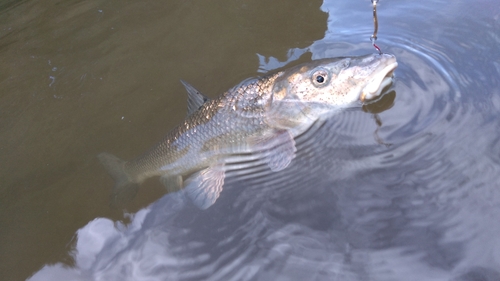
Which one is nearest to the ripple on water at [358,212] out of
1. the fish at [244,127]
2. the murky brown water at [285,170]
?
the murky brown water at [285,170]

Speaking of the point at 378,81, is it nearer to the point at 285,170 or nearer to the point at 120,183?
the point at 285,170

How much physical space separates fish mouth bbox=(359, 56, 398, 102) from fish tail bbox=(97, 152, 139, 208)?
2106mm

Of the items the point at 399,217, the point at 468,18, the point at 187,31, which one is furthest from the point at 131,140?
the point at 468,18

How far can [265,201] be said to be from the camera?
2.83 metres

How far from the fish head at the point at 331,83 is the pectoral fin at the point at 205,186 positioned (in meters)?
0.74

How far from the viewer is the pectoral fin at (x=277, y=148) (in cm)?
296

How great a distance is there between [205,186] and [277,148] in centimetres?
68

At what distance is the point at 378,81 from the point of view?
272 cm

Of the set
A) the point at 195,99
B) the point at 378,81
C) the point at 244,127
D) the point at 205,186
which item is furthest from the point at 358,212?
the point at 195,99

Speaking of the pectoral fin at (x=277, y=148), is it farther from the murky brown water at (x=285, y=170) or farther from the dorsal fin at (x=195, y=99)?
the dorsal fin at (x=195, y=99)

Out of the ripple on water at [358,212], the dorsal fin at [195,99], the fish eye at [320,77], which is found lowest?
the ripple on water at [358,212]

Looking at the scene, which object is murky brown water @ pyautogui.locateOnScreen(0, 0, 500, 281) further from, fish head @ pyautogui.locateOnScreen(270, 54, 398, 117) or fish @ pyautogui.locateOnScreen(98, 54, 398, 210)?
fish head @ pyautogui.locateOnScreen(270, 54, 398, 117)

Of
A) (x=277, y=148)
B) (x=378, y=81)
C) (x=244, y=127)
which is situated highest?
(x=378, y=81)

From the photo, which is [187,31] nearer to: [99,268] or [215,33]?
[215,33]
